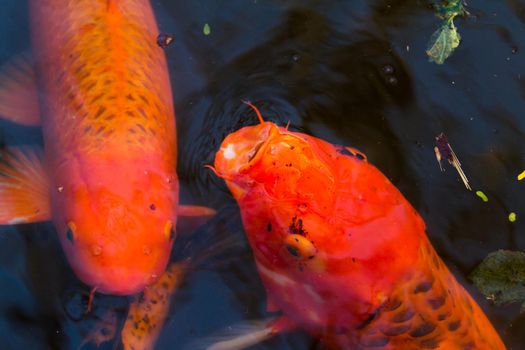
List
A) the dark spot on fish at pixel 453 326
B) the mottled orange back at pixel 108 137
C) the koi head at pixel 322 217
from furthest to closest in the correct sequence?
1. the mottled orange back at pixel 108 137
2. the dark spot on fish at pixel 453 326
3. the koi head at pixel 322 217

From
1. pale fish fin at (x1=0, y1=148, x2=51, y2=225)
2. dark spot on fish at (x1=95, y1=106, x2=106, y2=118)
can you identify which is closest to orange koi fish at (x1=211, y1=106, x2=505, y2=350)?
dark spot on fish at (x1=95, y1=106, x2=106, y2=118)

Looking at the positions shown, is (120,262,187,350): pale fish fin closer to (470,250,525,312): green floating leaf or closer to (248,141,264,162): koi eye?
(248,141,264,162): koi eye

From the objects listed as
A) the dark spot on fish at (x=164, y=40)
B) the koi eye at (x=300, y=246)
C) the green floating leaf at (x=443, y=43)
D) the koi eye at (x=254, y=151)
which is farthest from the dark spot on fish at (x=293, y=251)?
the green floating leaf at (x=443, y=43)

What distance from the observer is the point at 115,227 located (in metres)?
3.36

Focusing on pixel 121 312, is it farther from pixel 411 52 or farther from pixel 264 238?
pixel 411 52

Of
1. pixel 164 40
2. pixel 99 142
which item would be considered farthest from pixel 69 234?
pixel 164 40

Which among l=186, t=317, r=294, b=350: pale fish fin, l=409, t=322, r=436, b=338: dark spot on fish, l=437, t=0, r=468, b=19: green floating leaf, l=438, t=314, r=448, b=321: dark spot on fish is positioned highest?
l=437, t=0, r=468, b=19: green floating leaf

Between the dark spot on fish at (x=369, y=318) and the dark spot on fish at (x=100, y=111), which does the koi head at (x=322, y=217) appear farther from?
the dark spot on fish at (x=100, y=111)

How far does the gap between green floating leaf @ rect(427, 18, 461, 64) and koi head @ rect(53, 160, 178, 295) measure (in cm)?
221

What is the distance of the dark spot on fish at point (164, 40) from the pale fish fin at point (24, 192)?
1.12 metres

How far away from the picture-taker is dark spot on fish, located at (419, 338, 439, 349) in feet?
10.8

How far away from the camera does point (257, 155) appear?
10.1ft

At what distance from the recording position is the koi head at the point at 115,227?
336 cm

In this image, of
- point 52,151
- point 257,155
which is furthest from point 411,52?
point 52,151
